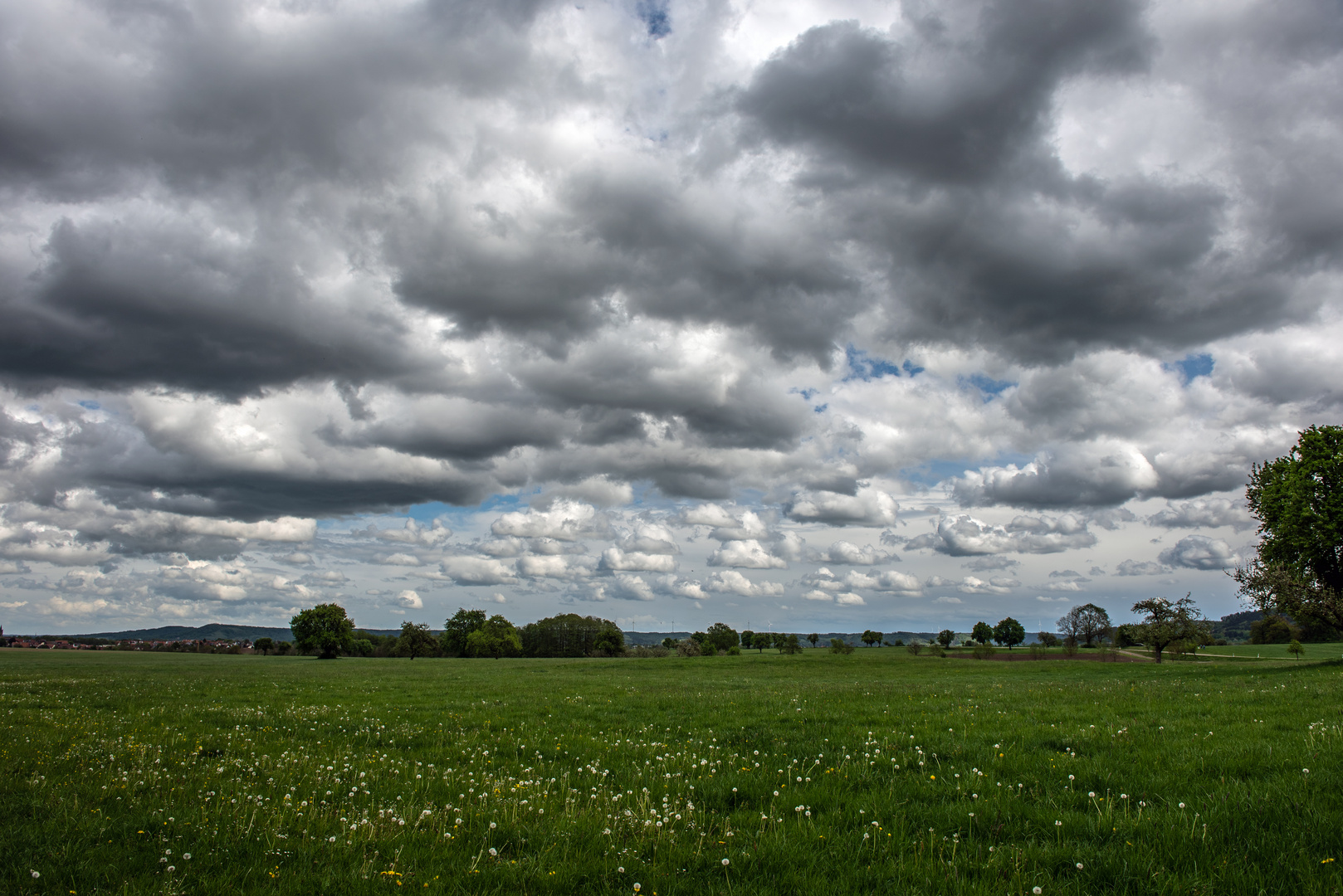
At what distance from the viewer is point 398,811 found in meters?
7.88

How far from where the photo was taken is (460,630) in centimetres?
13975

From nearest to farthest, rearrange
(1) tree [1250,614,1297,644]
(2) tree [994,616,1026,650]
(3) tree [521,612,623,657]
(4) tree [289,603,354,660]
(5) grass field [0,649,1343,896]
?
1. (5) grass field [0,649,1343,896]
2. (4) tree [289,603,354,660]
3. (1) tree [1250,614,1297,644]
4. (3) tree [521,612,623,657]
5. (2) tree [994,616,1026,650]

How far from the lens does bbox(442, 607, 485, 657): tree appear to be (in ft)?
448

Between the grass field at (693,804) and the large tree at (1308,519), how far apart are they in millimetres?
25954

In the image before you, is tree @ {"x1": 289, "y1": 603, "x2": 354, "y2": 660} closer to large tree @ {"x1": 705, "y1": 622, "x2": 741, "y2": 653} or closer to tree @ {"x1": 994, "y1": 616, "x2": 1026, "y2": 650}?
large tree @ {"x1": 705, "y1": 622, "x2": 741, "y2": 653}

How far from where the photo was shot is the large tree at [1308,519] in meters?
34.1

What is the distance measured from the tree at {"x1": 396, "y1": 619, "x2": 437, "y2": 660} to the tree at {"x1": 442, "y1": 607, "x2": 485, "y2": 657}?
16.5ft

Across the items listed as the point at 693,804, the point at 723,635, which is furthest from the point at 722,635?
the point at 693,804

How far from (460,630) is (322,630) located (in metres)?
33.0

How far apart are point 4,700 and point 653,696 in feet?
71.4

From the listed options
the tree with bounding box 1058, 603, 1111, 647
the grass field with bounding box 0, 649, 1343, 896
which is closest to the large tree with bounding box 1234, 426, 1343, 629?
the grass field with bounding box 0, 649, 1343, 896

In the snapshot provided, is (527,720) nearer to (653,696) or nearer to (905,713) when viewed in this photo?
(653,696)

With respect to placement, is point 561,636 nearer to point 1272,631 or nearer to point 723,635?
point 723,635

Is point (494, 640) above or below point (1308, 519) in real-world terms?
below
